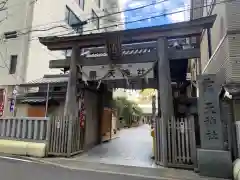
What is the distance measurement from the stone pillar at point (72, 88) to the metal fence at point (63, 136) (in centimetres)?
49

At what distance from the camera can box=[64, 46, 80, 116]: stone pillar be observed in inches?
415

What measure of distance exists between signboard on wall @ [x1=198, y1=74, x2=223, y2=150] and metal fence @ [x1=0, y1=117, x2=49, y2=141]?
718 centimetres

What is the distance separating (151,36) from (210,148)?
215 inches

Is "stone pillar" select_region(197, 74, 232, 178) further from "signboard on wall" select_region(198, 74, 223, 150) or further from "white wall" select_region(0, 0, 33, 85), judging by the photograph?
"white wall" select_region(0, 0, 33, 85)

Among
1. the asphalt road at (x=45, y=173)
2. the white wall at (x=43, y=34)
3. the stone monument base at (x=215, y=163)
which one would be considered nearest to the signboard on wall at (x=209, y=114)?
the stone monument base at (x=215, y=163)

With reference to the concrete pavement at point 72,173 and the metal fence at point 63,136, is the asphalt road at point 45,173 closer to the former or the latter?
the concrete pavement at point 72,173

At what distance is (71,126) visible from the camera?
10.0 meters

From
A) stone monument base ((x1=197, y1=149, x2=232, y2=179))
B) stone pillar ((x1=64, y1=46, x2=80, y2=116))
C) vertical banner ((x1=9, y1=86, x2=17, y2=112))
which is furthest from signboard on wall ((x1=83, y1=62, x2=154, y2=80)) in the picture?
vertical banner ((x1=9, y1=86, x2=17, y2=112))

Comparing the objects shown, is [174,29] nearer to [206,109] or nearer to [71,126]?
[206,109]

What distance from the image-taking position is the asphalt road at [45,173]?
6578 millimetres

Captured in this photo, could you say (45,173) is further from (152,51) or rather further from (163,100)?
(152,51)

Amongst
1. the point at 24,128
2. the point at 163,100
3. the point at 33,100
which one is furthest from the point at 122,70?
the point at 33,100

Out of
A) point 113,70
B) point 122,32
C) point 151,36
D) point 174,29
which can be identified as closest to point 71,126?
point 113,70

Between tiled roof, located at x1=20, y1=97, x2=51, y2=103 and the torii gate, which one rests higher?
the torii gate
